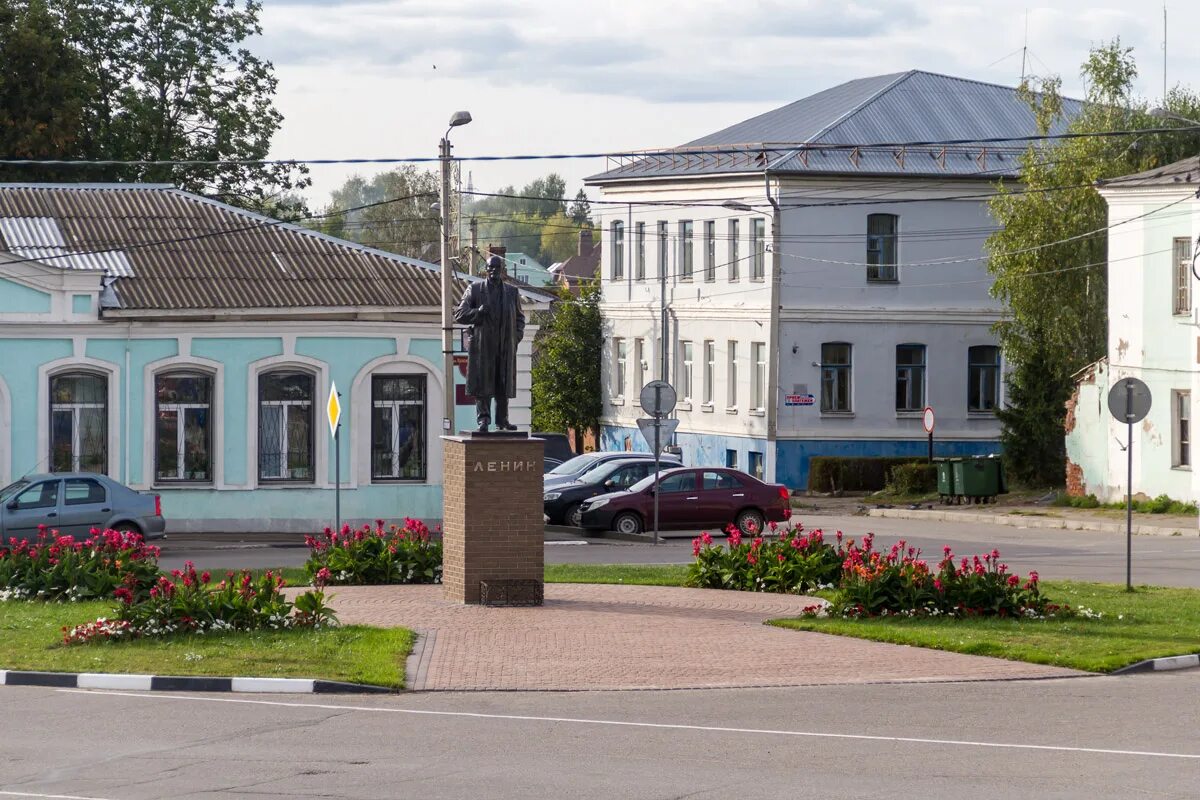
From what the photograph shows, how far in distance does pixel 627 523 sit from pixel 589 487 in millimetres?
2647

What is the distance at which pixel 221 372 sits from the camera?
3372 centimetres

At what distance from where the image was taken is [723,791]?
10.3 m

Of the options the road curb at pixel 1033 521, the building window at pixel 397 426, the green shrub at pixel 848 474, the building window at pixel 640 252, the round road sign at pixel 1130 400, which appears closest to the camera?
the round road sign at pixel 1130 400

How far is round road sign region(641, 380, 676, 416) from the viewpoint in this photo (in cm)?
3184

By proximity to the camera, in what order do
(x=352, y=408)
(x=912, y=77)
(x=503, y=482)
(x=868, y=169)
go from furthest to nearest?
(x=912, y=77), (x=868, y=169), (x=352, y=408), (x=503, y=482)

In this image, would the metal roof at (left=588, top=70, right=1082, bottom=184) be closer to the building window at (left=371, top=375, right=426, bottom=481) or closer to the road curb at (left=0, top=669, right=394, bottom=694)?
the building window at (left=371, top=375, right=426, bottom=481)

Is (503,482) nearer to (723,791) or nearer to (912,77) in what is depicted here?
(723,791)

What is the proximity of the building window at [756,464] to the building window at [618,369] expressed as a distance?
9852 mm

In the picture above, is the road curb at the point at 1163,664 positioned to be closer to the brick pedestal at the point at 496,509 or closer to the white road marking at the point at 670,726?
the white road marking at the point at 670,726

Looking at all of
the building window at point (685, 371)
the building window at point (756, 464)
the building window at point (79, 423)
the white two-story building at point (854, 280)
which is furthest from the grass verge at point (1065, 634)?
the building window at point (685, 371)

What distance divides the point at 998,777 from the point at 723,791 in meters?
1.77

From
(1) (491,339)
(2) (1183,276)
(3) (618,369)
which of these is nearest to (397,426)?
(1) (491,339)

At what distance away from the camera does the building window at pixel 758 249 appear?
52.7 meters

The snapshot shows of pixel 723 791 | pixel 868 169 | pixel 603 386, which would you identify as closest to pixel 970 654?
pixel 723 791
